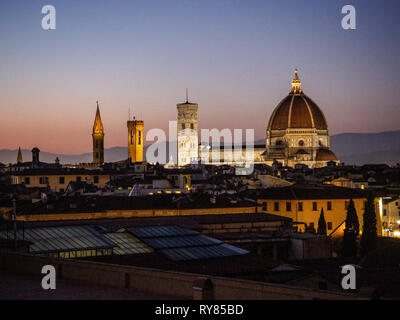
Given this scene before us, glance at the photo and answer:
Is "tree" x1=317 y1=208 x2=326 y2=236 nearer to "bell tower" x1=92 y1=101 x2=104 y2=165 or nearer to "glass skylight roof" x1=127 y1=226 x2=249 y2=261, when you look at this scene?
"glass skylight roof" x1=127 y1=226 x2=249 y2=261

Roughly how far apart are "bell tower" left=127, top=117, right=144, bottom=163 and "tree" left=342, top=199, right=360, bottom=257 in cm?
10867

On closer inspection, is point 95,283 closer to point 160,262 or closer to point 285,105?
point 160,262

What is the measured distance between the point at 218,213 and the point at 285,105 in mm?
131808

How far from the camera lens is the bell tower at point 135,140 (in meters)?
151

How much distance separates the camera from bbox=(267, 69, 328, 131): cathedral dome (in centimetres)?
16888

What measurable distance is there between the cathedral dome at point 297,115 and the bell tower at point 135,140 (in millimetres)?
31194

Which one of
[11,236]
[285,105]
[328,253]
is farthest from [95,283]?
[285,105]

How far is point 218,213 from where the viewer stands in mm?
41219

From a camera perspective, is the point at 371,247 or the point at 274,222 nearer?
the point at 274,222

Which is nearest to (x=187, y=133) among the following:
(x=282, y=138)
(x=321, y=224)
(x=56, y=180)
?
(x=282, y=138)

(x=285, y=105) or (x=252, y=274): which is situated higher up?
(x=285, y=105)
